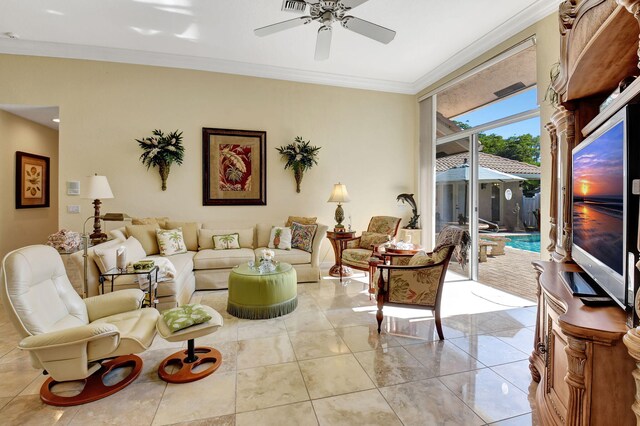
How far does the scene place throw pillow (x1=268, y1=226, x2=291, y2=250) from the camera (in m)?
4.71

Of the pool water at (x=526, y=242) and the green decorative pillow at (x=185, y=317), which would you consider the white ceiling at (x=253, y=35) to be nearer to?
the pool water at (x=526, y=242)

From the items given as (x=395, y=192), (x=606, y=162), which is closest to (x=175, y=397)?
(x=606, y=162)

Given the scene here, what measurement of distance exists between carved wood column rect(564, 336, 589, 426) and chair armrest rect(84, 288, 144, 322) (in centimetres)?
276

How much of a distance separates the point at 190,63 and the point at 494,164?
4942 millimetres

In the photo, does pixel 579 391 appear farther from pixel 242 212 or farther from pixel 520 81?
pixel 242 212

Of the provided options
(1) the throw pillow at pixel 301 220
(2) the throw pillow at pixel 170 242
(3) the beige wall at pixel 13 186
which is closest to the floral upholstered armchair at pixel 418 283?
(1) the throw pillow at pixel 301 220

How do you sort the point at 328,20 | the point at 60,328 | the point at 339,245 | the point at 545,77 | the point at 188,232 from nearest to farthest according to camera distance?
the point at 60,328, the point at 328,20, the point at 545,77, the point at 188,232, the point at 339,245

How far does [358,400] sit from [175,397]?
119 cm

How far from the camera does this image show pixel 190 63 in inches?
191

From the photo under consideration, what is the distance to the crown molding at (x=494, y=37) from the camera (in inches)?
135

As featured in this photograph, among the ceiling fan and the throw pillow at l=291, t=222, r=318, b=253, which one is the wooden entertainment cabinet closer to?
the ceiling fan

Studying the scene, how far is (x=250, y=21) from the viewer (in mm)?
3762

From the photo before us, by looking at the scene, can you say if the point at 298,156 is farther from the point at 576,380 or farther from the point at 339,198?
the point at 576,380

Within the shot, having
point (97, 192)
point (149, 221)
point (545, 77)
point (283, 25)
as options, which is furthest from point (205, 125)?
point (545, 77)
